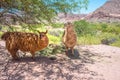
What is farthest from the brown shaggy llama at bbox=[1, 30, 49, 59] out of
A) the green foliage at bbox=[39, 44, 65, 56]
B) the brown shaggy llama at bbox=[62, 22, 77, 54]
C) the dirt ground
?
the brown shaggy llama at bbox=[62, 22, 77, 54]

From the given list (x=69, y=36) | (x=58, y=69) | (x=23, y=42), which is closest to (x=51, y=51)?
(x=69, y=36)

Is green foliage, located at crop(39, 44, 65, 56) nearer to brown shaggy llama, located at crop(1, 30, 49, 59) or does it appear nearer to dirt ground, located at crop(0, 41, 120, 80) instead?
dirt ground, located at crop(0, 41, 120, 80)

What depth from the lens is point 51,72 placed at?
291 inches

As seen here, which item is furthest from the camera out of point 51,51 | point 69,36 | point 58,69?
point 69,36

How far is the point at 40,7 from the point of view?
8969mm

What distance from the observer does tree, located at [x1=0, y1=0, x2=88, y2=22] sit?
8.78 meters

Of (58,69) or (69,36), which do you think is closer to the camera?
(58,69)

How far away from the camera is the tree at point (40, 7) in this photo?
8781mm

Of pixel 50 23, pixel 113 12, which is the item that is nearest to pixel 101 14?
pixel 113 12

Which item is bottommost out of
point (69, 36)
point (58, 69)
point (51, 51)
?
point (58, 69)

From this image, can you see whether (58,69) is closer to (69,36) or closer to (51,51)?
(51,51)

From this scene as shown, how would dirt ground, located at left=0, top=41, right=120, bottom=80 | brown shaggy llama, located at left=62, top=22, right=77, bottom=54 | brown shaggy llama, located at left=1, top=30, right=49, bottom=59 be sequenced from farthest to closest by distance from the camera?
brown shaggy llama, located at left=62, top=22, right=77, bottom=54, brown shaggy llama, located at left=1, top=30, right=49, bottom=59, dirt ground, located at left=0, top=41, right=120, bottom=80

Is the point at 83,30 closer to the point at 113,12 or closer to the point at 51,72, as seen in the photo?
the point at 51,72

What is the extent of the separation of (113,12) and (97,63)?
140818mm
